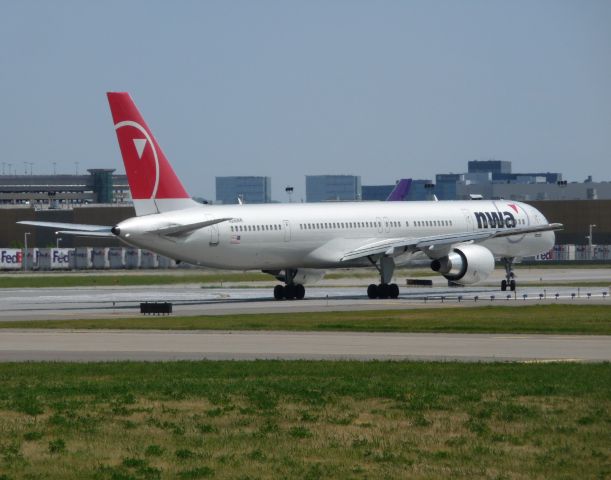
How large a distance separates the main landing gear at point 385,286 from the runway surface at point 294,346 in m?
23.4

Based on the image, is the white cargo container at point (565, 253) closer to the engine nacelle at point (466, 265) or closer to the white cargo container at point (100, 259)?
the white cargo container at point (100, 259)

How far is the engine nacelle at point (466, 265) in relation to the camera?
7050 cm

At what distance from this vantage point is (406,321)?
5278 cm

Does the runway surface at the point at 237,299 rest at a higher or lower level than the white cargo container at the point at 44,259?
lower

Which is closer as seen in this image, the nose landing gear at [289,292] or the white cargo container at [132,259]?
the nose landing gear at [289,292]

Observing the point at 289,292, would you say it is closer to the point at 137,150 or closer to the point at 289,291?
the point at 289,291

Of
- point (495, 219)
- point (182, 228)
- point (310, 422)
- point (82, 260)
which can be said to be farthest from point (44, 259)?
point (310, 422)

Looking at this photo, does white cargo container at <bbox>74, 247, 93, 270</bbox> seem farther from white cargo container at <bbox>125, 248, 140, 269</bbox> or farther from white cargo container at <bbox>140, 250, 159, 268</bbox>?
white cargo container at <bbox>140, 250, 159, 268</bbox>

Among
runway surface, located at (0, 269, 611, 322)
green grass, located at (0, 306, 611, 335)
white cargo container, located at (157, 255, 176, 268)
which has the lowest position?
green grass, located at (0, 306, 611, 335)

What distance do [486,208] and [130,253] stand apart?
199ft

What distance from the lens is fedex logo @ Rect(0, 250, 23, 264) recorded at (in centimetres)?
13300

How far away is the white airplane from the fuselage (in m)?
0.06

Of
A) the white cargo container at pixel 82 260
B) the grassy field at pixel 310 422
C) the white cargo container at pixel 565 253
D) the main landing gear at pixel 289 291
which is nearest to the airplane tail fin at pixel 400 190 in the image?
the white cargo container at pixel 565 253

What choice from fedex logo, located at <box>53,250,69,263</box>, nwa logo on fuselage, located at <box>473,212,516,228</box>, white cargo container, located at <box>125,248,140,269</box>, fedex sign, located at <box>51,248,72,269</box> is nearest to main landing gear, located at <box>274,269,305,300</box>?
nwa logo on fuselage, located at <box>473,212,516,228</box>
